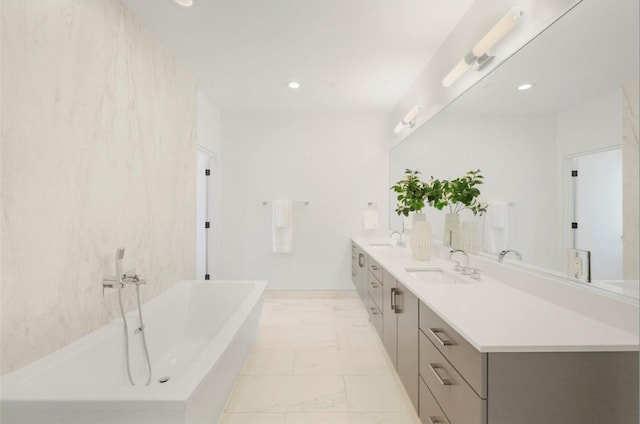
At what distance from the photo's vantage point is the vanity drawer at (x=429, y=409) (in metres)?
1.27

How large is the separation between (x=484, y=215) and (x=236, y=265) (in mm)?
3142

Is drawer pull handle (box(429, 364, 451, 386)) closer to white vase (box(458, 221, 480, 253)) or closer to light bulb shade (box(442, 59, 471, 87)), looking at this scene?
white vase (box(458, 221, 480, 253))

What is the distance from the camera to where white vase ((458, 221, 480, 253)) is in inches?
81.0

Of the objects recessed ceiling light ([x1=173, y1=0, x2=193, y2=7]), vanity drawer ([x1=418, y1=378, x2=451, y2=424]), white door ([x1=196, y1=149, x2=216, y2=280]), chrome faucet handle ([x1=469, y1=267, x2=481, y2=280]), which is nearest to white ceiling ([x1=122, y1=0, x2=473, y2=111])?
recessed ceiling light ([x1=173, y1=0, x2=193, y2=7])

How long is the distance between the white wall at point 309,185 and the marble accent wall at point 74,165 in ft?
5.40

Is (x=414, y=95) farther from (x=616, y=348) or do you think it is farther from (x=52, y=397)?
(x=52, y=397)

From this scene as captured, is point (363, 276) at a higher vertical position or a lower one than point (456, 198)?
lower

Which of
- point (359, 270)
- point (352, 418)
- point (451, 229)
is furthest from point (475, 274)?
point (359, 270)

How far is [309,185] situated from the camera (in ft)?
13.7

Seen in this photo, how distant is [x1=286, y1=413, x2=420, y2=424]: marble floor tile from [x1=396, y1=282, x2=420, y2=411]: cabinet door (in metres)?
0.18

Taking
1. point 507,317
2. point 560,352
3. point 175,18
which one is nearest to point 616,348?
point 560,352

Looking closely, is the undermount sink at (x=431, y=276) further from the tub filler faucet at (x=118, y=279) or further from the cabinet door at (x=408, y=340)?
the tub filler faucet at (x=118, y=279)

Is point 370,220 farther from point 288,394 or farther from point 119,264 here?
point 119,264

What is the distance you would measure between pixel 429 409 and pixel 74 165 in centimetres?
204
